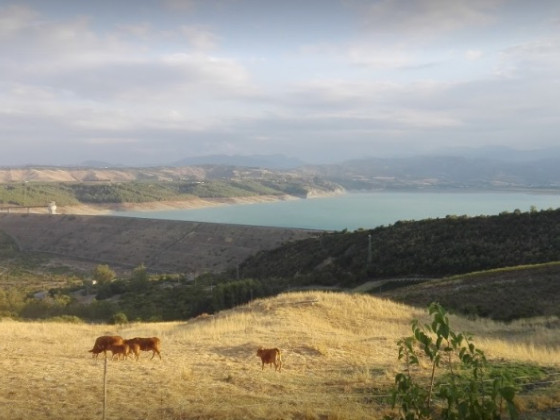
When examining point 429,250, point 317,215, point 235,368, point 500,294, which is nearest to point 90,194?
point 317,215

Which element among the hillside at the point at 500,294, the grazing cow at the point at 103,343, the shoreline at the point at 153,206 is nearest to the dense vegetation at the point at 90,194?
the shoreline at the point at 153,206

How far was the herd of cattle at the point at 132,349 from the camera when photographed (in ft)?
34.1

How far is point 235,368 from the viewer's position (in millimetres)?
10430

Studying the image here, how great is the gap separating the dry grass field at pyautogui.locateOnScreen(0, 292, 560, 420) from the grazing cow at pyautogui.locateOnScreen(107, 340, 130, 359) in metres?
0.20

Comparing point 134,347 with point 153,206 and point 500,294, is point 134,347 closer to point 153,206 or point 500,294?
point 500,294

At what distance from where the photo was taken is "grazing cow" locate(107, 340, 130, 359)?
A: 1102cm

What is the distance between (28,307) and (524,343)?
3091 centimetres

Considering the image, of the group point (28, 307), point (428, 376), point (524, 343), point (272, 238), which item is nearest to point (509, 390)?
point (428, 376)

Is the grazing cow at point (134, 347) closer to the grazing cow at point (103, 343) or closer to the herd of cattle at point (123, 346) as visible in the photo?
the herd of cattle at point (123, 346)

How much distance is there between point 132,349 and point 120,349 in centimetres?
28

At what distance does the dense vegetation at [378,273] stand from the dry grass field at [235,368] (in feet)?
20.5

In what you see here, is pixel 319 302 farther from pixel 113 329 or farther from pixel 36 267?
pixel 36 267

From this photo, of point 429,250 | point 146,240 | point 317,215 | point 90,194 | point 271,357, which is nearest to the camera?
point 271,357

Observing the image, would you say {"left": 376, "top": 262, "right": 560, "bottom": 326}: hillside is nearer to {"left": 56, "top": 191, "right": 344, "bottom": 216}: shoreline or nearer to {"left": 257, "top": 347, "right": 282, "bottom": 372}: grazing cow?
{"left": 257, "top": 347, "right": 282, "bottom": 372}: grazing cow
